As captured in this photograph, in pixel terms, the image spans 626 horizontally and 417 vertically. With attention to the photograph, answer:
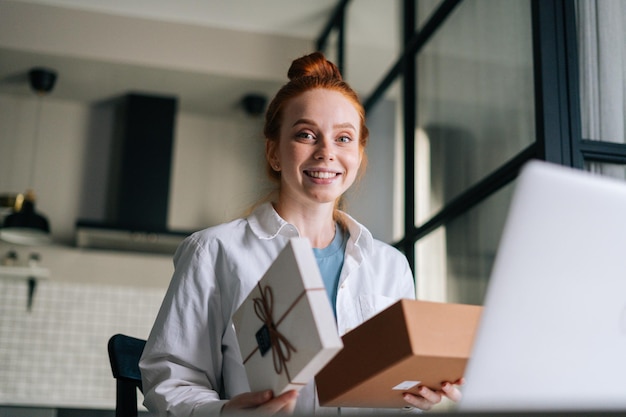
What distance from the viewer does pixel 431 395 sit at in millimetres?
1228

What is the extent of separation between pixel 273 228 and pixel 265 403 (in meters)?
0.61

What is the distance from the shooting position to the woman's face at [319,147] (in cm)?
159

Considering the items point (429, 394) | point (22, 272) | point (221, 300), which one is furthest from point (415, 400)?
point (22, 272)

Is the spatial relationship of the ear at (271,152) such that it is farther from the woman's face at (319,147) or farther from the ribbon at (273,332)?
the ribbon at (273,332)

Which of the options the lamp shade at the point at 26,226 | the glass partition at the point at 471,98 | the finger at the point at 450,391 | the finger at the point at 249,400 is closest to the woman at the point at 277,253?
the finger at the point at 249,400

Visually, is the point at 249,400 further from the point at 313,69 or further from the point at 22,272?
the point at 22,272

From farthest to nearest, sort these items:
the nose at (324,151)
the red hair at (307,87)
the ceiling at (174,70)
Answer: the ceiling at (174,70) → the red hair at (307,87) → the nose at (324,151)

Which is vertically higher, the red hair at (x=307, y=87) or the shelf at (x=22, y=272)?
the red hair at (x=307, y=87)

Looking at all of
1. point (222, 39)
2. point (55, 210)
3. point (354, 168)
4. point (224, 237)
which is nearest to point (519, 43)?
point (354, 168)

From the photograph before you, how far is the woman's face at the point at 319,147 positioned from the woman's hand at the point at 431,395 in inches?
19.3

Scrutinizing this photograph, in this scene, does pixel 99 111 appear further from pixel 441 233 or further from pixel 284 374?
pixel 284 374

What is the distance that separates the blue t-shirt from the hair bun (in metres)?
0.34

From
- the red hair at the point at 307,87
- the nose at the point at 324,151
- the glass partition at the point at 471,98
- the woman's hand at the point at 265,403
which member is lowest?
the woman's hand at the point at 265,403

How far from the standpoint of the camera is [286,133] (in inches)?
64.7
